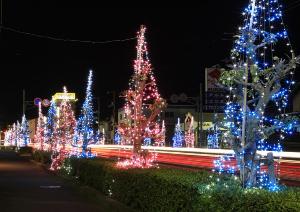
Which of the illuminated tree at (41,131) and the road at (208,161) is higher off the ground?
the illuminated tree at (41,131)

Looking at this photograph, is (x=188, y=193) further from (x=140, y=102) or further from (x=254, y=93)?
(x=140, y=102)

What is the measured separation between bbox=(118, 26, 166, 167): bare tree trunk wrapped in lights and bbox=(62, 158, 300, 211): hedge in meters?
1.51

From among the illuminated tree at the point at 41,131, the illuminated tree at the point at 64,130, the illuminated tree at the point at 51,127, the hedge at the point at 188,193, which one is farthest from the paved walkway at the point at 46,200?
the illuminated tree at the point at 41,131

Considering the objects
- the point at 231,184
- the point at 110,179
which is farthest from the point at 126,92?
the point at 231,184

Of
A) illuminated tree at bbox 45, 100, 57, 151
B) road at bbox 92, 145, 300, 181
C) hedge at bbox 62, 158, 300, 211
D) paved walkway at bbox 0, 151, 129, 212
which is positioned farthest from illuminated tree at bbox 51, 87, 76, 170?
hedge at bbox 62, 158, 300, 211

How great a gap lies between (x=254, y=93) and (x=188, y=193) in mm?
2096

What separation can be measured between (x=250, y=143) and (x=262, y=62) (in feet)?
5.26

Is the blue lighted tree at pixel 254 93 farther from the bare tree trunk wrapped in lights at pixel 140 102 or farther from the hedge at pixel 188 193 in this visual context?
the bare tree trunk wrapped in lights at pixel 140 102

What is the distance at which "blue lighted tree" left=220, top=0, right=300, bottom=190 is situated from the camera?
936cm

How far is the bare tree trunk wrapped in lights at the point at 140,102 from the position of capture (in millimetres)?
17031

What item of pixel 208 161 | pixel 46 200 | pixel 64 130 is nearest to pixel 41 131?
pixel 64 130

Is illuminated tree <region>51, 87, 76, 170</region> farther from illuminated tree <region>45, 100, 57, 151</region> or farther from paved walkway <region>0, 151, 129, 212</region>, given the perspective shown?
paved walkway <region>0, 151, 129, 212</region>

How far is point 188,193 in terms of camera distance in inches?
362

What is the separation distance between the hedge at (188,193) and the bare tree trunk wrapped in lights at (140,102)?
1.51 meters
